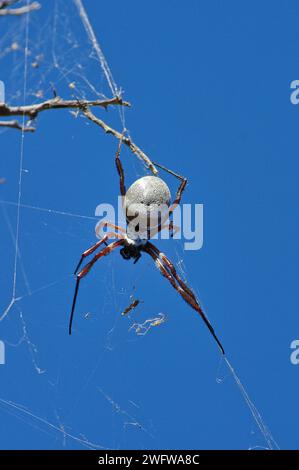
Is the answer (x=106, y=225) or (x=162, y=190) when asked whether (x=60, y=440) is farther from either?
(x=162, y=190)

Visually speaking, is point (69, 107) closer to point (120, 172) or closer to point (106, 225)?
point (120, 172)

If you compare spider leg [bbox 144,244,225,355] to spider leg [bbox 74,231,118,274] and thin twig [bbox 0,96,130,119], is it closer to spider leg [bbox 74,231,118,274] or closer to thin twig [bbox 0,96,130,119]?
spider leg [bbox 74,231,118,274]

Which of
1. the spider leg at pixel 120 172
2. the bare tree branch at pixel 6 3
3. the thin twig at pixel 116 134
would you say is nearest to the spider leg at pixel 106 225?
the spider leg at pixel 120 172

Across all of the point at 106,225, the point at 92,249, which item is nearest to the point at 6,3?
the point at 92,249

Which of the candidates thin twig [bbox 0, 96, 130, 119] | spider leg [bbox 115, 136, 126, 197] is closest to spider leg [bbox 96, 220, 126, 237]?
spider leg [bbox 115, 136, 126, 197]

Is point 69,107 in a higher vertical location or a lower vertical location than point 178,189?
lower

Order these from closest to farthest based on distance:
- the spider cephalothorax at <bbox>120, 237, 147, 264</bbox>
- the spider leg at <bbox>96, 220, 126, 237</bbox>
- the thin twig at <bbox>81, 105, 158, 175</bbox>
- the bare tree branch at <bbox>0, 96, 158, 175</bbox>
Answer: the bare tree branch at <bbox>0, 96, 158, 175</bbox> → the thin twig at <bbox>81, 105, 158, 175</bbox> → the spider leg at <bbox>96, 220, 126, 237</bbox> → the spider cephalothorax at <bbox>120, 237, 147, 264</bbox>

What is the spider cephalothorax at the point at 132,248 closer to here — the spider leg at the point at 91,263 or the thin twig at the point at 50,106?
the spider leg at the point at 91,263
